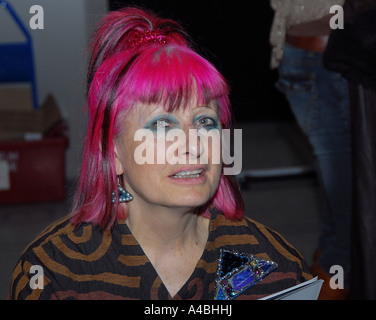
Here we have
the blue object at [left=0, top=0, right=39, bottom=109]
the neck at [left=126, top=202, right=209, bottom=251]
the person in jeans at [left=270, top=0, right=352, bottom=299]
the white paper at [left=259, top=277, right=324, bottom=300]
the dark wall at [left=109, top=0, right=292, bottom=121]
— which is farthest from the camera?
the dark wall at [left=109, top=0, right=292, bottom=121]

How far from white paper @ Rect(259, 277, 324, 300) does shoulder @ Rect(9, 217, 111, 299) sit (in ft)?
1.33

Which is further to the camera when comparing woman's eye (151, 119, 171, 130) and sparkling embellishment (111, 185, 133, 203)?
sparkling embellishment (111, 185, 133, 203)

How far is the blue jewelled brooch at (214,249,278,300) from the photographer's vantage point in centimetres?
129

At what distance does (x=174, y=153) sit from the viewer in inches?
46.4

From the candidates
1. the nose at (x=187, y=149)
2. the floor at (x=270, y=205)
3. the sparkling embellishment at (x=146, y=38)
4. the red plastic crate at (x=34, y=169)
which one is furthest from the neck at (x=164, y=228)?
the red plastic crate at (x=34, y=169)

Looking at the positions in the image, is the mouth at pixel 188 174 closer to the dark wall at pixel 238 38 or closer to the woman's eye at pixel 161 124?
the woman's eye at pixel 161 124

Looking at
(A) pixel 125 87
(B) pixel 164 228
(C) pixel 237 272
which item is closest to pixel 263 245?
(C) pixel 237 272

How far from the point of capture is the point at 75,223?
50.3 inches

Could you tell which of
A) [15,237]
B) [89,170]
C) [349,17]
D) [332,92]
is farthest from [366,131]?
[15,237]

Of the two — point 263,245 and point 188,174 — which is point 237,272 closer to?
point 263,245

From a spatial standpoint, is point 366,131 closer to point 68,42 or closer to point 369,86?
point 369,86

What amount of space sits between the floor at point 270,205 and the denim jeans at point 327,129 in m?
0.47

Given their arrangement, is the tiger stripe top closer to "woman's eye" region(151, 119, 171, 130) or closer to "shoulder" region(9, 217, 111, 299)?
"shoulder" region(9, 217, 111, 299)

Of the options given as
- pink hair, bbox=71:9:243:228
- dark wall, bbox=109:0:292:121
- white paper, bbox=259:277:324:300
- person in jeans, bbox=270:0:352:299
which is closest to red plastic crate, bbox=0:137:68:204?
dark wall, bbox=109:0:292:121
